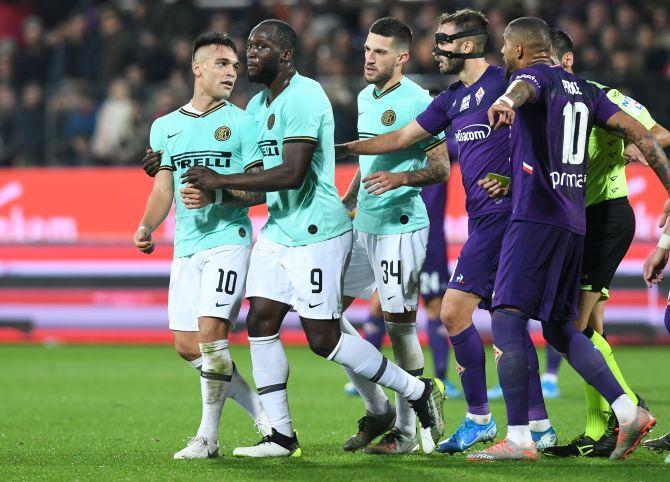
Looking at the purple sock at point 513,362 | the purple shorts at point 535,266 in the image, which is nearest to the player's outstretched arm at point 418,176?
the purple shorts at point 535,266

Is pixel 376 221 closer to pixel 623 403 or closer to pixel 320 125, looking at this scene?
pixel 320 125

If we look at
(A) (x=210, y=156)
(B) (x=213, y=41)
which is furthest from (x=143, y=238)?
(B) (x=213, y=41)

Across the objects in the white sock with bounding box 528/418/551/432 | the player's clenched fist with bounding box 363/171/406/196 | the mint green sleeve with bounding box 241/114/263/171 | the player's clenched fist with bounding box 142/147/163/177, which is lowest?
the white sock with bounding box 528/418/551/432

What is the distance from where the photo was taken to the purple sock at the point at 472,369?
7426 mm

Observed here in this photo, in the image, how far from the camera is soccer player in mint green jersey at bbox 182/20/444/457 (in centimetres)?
706

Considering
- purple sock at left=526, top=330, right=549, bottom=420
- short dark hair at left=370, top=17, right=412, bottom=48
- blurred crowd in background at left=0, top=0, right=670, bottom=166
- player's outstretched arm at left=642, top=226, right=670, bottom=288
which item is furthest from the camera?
blurred crowd in background at left=0, top=0, right=670, bottom=166

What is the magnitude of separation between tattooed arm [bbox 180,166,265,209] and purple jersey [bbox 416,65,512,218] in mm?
1172

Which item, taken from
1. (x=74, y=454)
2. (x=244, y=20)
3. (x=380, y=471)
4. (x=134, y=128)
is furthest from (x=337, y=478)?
(x=244, y=20)

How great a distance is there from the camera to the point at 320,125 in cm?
712

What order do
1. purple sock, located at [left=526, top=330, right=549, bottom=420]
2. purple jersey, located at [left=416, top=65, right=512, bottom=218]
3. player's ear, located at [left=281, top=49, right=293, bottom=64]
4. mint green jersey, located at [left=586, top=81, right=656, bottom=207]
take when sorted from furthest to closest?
mint green jersey, located at [left=586, top=81, right=656, bottom=207]
purple sock, located at [left=526, top=330, right=549, bottom=420]
purple jersey, located at [left=416, top=65, right=512, bottom=218]
player's ear, located at [left=281, top=49, right=293, bottom=64]

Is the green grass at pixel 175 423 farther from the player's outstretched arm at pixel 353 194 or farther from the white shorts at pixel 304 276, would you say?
the player's outstretched arm at pixel 353 194

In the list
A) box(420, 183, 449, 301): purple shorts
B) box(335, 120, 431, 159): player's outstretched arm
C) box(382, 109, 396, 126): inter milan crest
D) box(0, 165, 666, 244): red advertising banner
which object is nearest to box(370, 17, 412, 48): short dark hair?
box(382, 109, 396, 126): inter milan crest

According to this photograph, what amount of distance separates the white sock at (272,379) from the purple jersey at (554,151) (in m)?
1.69

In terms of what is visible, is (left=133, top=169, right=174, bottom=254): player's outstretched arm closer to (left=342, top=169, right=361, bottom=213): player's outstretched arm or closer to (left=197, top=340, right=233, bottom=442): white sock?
(left=197, top=340, right=233, bottom=442): white sock
